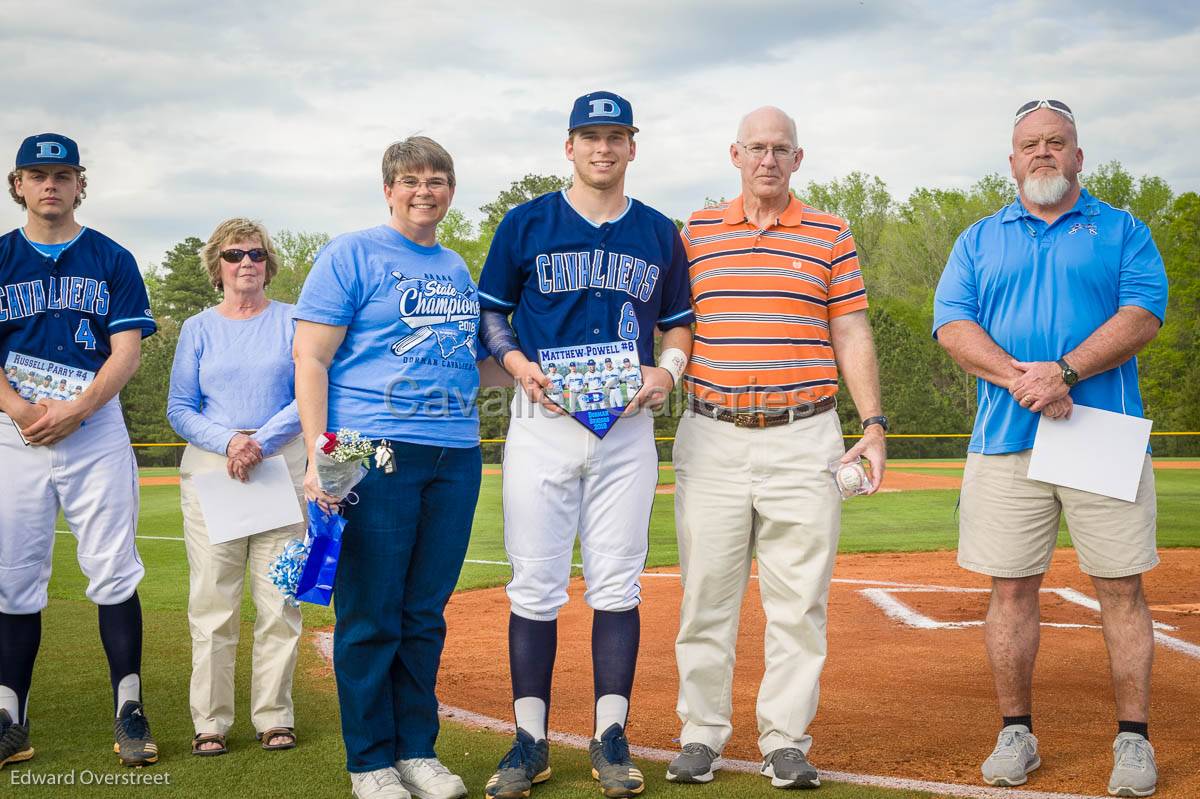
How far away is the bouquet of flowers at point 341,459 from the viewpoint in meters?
3.46

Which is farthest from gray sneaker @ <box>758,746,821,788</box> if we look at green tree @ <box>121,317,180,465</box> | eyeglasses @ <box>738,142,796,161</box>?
green tree @ <box>121,317,180,465</box>

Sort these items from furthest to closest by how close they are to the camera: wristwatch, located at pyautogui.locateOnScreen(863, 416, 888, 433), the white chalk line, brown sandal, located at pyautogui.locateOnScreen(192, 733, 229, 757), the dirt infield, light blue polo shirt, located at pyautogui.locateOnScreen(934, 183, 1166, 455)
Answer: brown sandal, located at pyautogui.locateOnScreen(192, 733, 229, 757) → the dirt infield → wristwatch, located at pyautogui.locateOnScreen(863, 416, 888, 433) → light blue polo shirt, located at pyautogui.locateOnScreen(934, 183, 1166, 455) → the white chalk line

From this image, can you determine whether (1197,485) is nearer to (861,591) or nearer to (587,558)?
(861,591)

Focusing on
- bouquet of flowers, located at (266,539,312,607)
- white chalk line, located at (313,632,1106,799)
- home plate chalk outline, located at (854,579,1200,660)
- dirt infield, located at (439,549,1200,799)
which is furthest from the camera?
home plate chalk outline, located at (854,579,1200,660)

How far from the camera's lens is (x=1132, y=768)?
369cm

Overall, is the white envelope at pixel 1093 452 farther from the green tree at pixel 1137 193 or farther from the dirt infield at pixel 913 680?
the green tree at pixel 1137 193

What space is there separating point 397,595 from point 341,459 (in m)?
0.57

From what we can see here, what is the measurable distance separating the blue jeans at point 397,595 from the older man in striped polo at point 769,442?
2.90ft

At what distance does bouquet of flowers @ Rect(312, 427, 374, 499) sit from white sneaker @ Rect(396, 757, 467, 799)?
105 cm

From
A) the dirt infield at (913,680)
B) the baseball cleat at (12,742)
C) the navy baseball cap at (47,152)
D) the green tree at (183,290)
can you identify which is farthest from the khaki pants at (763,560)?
the green tree at (183,290)

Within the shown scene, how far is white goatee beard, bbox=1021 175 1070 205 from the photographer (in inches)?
155

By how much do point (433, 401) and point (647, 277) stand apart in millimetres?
894

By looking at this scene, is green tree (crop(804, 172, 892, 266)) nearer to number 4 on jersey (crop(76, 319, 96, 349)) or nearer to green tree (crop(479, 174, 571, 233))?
green tree (crop(479, 174, 571, 233))

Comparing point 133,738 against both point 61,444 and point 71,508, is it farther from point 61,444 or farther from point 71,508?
point 61,444
